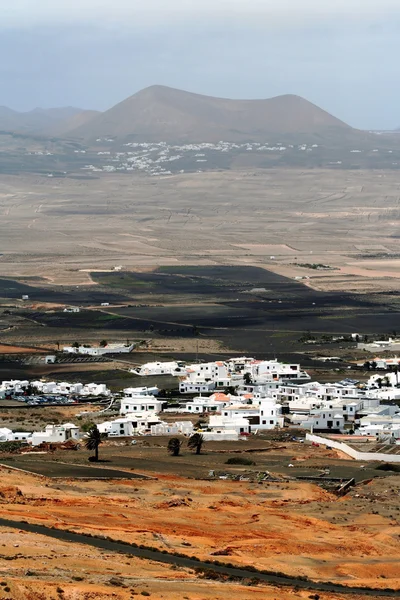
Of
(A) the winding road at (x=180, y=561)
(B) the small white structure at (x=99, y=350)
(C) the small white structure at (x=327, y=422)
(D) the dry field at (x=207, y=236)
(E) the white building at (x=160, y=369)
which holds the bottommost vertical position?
(A) the winding road at (x=180, y=561)

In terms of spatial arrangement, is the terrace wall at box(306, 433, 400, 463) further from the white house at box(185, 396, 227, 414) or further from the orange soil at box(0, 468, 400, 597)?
the white house at box(185, 396, 227, 414)

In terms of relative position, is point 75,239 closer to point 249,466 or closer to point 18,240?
point 18,240

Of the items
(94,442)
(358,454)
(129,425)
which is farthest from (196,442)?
(129,425)

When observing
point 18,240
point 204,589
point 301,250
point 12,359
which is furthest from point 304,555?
point 18,240

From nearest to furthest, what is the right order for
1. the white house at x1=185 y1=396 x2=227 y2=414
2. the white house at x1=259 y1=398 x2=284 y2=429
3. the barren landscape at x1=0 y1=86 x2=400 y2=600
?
the barren landscape at x1=0 y1=86 x2=400 y2=600 → the white house at x1=259 y1=398 x2=284 y2=429 → the white house at x1=185 y1=396 x2=227 y2=414

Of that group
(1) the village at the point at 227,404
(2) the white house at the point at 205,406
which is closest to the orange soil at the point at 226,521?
(1) the village at the point at 227,404

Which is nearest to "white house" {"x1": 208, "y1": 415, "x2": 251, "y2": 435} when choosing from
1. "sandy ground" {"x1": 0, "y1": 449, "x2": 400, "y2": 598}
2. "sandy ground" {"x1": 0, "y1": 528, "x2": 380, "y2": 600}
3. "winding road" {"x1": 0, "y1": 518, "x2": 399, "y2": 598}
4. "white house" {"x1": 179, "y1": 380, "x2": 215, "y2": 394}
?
"white house" {"x1": 179, "y1": 380, "x2": 215, "y2": 394}

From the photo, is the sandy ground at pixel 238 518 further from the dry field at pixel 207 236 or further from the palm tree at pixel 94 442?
the dry field at pixel 207 236
